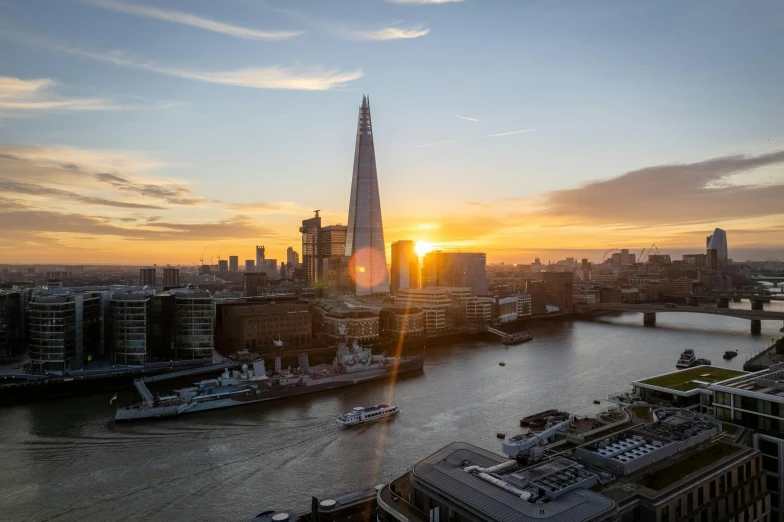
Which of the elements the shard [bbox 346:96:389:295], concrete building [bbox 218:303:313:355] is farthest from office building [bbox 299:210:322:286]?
concrete building [bbox 218:303:313:355]

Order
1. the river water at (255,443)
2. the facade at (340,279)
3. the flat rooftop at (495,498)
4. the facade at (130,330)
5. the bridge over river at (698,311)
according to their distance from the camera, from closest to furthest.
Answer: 1. the flat rooftop at (495,498)
2. the river water at (255,443)
3. the facade at (130,330)
4. the bridge over river at (698,311)
5. the facade at (340,279)

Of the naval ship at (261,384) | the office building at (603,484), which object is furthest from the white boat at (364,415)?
the office building at (603,484)

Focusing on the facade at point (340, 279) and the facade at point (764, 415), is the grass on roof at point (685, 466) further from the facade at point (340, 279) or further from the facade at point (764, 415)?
the facade at point (340, 279)

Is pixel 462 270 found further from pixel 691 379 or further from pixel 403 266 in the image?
pixel 691 379

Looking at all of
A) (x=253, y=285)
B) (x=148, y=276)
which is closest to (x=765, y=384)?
(x=253, y=285)

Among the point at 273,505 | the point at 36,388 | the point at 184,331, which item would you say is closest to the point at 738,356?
the point at 273,505

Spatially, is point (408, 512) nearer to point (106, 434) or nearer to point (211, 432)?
point (211, 432)
